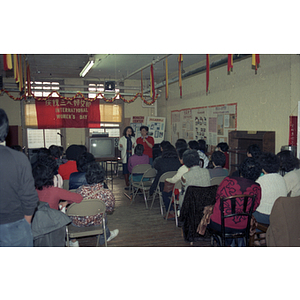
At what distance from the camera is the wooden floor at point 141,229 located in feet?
10.9

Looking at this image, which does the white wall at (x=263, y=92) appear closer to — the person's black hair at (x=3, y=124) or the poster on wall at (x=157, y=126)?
the poster on wall at (x=157, y=126)

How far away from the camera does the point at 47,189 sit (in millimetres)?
2441

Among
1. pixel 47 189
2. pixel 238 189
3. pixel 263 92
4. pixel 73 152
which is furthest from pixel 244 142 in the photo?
pixel 47 189

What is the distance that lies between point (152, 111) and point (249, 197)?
758cm

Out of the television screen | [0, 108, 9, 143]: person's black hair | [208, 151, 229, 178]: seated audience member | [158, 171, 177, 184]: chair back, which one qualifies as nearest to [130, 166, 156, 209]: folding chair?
[158, 171, 177, 184]: chair back

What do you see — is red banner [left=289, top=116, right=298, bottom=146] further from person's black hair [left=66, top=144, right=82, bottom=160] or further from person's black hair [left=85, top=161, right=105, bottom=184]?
person's black hair [left=66, top=144, right=82, bottom=160]

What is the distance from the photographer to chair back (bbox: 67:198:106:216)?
8.34 ft

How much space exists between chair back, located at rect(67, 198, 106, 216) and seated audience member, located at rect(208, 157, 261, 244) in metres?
1.10

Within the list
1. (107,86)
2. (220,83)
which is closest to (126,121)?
(107,86)

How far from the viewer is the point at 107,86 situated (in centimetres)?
763

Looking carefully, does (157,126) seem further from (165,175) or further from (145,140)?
(165,175)

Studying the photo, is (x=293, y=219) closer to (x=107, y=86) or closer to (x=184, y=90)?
(x=184, y=90)

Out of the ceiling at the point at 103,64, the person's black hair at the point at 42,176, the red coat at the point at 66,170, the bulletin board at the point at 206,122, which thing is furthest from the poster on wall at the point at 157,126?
the person's black hair at the point at 42,176

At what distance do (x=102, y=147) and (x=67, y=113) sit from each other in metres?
2.72
